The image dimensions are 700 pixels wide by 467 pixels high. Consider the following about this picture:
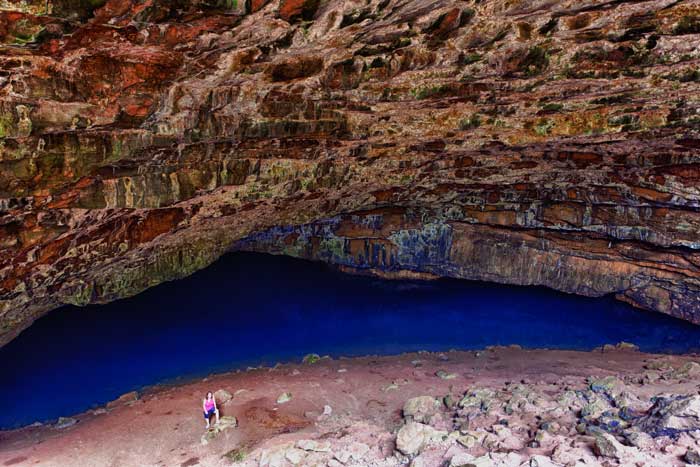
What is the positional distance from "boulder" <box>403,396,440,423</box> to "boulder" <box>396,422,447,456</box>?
120 centimetres

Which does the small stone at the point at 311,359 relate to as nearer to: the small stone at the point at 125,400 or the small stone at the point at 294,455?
the small stone at the point at 125,400

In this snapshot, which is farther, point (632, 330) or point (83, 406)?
point (632, 330)

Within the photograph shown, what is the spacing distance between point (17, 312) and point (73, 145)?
6322 mm

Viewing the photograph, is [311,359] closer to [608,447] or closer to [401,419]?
[401,419]

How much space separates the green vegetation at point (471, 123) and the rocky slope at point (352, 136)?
5.8 inches

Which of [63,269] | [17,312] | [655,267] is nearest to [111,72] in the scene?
[63,269]

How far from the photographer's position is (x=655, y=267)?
52.4 feet

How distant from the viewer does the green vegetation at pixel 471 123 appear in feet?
35.0

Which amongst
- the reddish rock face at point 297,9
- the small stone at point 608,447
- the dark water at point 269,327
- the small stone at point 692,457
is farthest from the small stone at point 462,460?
the dark water at point 269,327

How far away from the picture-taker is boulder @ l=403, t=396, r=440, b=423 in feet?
31.9

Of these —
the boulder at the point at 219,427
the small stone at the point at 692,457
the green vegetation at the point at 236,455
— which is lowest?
the boulder at the point at 219,427

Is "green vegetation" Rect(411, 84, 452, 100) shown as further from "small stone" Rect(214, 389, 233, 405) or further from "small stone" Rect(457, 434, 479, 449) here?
"small stone" Rect(214, 389, 233, 405)

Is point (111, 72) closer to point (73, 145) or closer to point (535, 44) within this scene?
point (73, 145)

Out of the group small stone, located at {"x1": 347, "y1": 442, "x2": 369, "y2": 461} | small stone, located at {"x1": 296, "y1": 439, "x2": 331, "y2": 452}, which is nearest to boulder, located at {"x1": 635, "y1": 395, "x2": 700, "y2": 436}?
small stone, located at {"x1": 347, "y1": 442, "x2": 369, "y2": 461}
